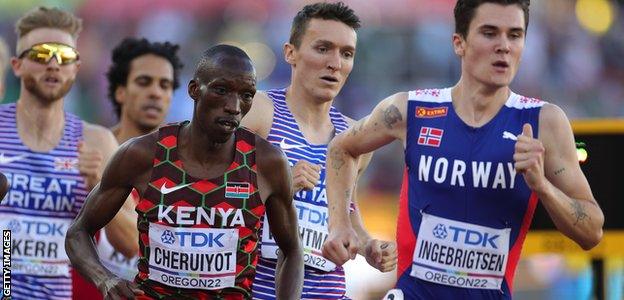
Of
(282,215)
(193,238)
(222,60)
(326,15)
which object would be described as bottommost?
(193,238)

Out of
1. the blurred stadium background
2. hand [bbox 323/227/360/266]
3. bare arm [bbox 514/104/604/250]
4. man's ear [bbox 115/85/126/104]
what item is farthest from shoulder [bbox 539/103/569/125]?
the blurred stadium background

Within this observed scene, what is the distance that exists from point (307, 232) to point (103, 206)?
1.87 m

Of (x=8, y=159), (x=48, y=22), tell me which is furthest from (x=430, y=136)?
(x=48, y=22)

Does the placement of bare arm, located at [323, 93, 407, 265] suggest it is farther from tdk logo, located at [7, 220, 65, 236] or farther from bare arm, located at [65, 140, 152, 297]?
tdk logo, located at [7, 220, 65, 236]

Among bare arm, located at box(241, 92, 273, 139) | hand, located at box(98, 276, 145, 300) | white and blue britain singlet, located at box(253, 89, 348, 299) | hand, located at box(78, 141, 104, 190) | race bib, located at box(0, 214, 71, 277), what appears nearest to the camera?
hand, located at box(98, 276, 145, 300)

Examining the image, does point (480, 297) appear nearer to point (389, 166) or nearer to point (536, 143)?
point (536, 143)

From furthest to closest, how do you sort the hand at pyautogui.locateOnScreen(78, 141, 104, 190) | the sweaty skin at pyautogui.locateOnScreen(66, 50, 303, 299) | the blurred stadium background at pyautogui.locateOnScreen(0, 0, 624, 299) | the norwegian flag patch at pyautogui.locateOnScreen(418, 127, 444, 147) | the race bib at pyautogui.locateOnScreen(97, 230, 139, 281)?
1. the blurred stadium background at pyautogui.locateOnScreen(0, 0, 624, 299)
2. the race bib at pyautogui.locateOnScreen(97, 230, 139, 281)
3. the hand at pyautogui.locateOnScreen(78, 141, 104, 190)
4. the norwegian flag patch at pyautogui.locateOnScreen(418, 127, 444, 147)
5. the sweaty skin at pyautogui.locateOnScreen(66, 50, 303, 299)

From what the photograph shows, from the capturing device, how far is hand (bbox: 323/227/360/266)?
6.93 m

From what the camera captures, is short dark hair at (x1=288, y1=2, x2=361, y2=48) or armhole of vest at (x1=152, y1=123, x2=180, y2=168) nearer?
armhole of vest at (x1=152, y1=123, x2=180, y2=168)

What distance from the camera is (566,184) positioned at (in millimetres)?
6465

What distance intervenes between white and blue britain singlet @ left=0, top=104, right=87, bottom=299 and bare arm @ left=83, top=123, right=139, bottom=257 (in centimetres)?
20

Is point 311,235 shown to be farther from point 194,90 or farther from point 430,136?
point 194,90

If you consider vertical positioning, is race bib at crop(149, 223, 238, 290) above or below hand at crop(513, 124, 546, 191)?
below

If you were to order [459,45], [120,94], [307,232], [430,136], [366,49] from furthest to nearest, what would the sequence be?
[366,49], [120,94], [307,232], [459,45], [430,136]
